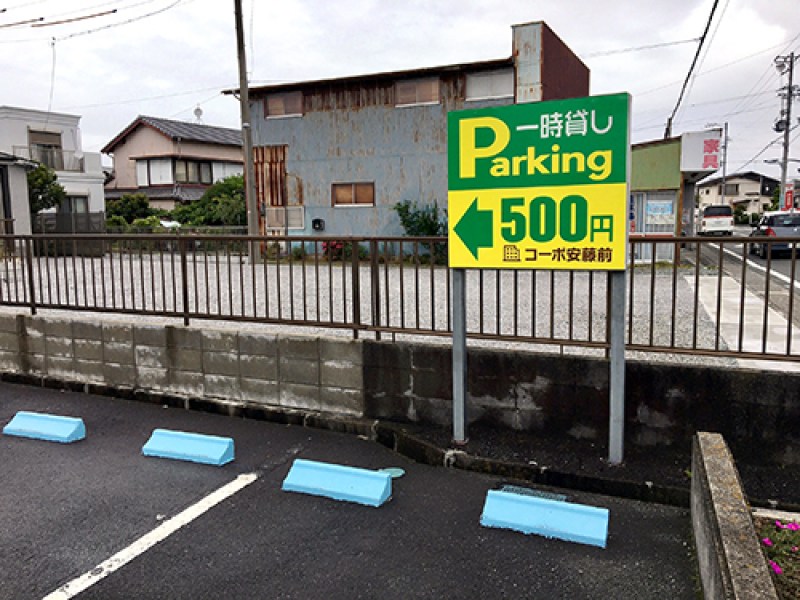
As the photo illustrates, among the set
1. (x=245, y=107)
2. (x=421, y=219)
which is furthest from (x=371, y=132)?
(x=245, y=107)

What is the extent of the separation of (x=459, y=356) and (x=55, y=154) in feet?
108

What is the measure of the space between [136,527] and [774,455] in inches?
151

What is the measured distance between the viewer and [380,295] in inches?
250

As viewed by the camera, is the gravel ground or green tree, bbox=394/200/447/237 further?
green tree, bbox=394/200/447/237

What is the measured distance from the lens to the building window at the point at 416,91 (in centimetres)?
1927

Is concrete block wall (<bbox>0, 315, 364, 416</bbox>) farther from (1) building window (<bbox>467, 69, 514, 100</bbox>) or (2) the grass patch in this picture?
(1) building window (<bbox>467, 69, 514, 100</bbox>)

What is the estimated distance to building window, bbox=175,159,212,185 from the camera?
38.8m

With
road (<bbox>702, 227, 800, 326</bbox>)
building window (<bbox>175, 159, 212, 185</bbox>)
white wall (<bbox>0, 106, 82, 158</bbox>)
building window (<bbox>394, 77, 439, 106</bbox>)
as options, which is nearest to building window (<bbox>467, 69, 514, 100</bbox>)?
building window (<bbox>394, 77, 439, 106</bbox>)

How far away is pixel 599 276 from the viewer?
Answer: 12.9 meters

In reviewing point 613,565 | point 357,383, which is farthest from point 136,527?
point 613,565

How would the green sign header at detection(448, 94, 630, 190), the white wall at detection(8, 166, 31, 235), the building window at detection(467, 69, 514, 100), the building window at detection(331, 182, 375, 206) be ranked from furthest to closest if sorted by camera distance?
the building window at detection(331, 182, 375, 206) → the white wall at detection(8, 166, 31, 235) → the building window at detection(467, 69, 514, 100) → the green sign header at detection(448, 94, 630, 190)

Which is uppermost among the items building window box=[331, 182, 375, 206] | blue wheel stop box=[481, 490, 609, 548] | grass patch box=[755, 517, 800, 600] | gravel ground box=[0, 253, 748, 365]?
building window box=[331, 182, 375, 206]

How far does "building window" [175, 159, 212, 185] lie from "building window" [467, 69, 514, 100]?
83.2 feet

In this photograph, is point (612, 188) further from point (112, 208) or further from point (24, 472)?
point (112, 208)
